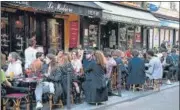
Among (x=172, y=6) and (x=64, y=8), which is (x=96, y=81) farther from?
(x=172, y=6)

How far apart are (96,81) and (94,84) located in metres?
0.10

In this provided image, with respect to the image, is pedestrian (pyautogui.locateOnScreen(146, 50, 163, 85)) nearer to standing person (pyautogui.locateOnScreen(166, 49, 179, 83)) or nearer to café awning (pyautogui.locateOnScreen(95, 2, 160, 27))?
standing person (pyautogui.locateOnScreen(166, 49, 179, 83))

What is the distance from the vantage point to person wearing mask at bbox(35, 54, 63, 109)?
12086mm

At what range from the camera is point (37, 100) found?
477 inches

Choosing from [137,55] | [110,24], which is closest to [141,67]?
Answer: [137,55]

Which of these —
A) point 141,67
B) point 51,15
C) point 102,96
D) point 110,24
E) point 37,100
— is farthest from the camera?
point 110,24

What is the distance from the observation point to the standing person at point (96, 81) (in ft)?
43.2

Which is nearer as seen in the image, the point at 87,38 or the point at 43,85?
the point at 43,85

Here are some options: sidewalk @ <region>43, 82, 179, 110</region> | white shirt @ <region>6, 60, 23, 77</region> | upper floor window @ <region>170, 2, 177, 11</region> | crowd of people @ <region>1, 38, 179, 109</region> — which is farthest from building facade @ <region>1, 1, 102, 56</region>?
upper floor window @ <region>170, 2, 177, 11</region>

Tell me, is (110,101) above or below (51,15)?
below

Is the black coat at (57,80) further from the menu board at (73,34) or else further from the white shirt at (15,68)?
the menu board at (73,34)

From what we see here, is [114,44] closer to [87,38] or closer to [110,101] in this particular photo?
[87,38]

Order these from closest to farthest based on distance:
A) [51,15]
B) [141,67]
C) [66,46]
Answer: [141,67], [51,15], [66,46]

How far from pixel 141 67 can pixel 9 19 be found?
5.06 metres
